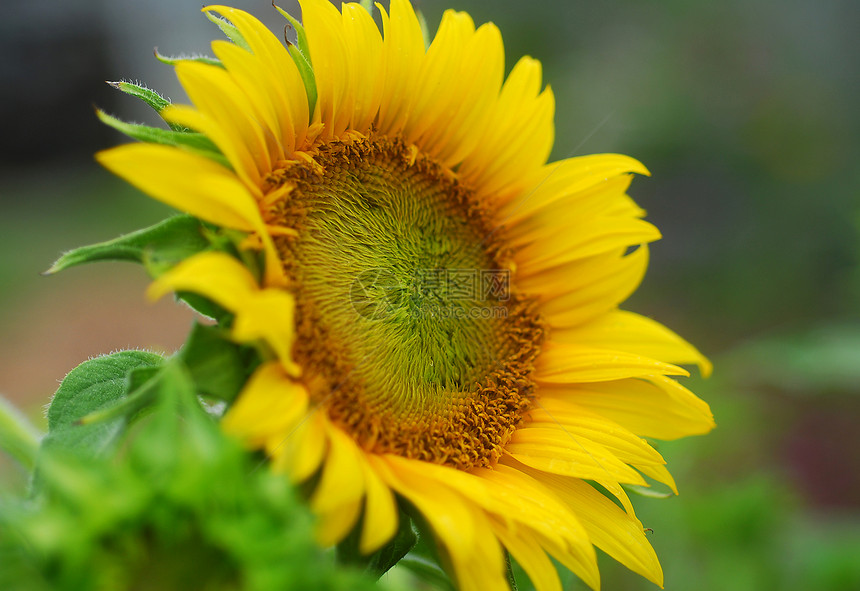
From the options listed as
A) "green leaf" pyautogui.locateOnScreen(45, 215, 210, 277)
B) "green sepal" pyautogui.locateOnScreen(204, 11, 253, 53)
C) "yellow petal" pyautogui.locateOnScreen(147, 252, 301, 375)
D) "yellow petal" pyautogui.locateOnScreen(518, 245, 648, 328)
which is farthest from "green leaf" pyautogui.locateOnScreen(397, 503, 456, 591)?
"green sepal" pyautogui.locateOnScreen(204, 11, 253, 53)

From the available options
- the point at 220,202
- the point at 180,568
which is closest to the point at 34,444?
the point at 220,202

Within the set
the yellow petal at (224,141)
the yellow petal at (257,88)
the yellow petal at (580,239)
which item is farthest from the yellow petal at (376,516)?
the yellow petal at (580,239)

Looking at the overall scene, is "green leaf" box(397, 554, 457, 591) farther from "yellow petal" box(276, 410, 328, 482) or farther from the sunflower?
"yellow petal" box(276, 410, 328, 482)

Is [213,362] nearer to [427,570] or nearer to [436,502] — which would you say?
[436,502]

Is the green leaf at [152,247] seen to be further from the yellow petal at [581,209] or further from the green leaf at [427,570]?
the yellow petal at [581,209]

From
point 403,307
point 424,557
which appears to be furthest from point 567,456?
point 403,307

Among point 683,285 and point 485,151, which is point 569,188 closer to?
point 485,151
